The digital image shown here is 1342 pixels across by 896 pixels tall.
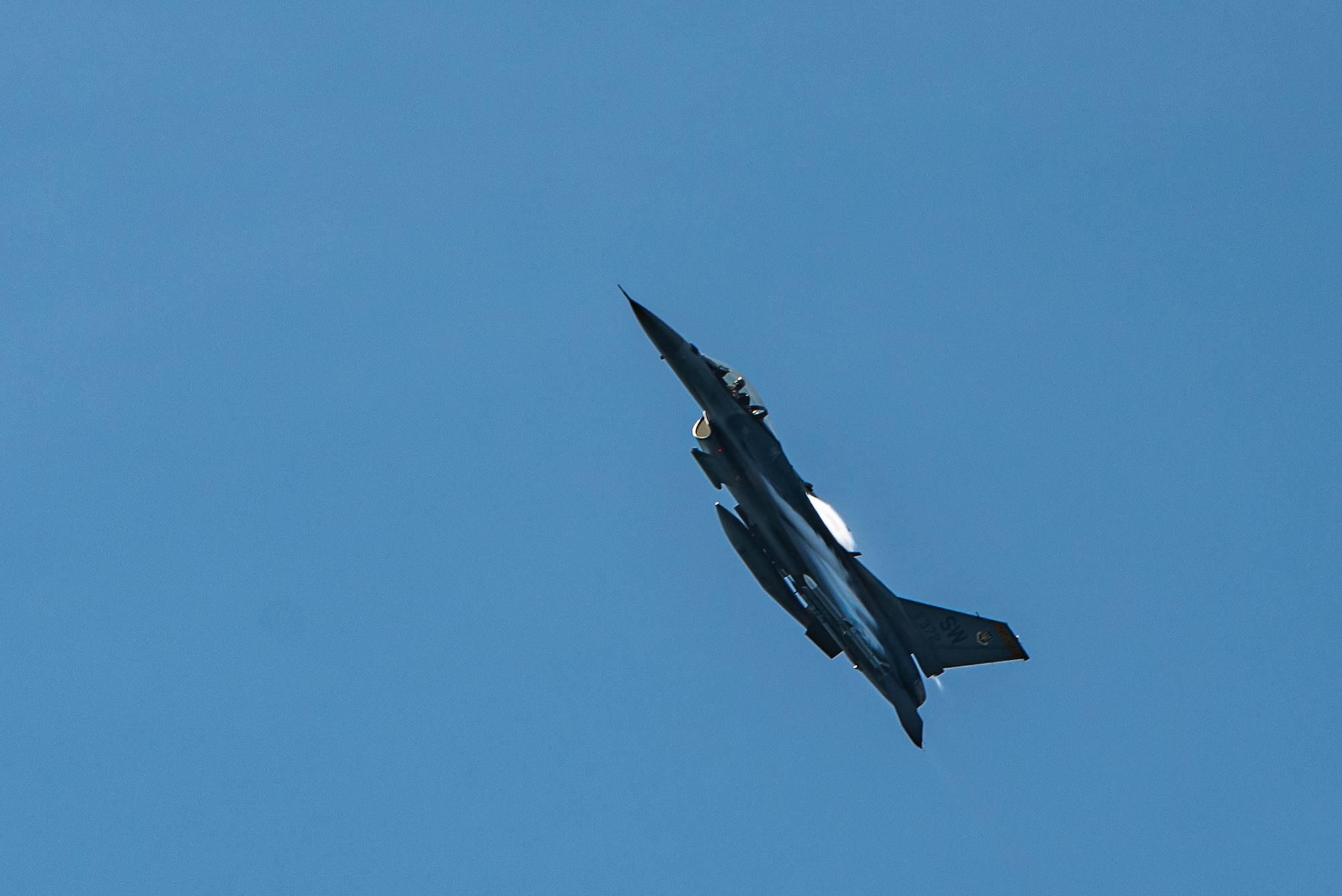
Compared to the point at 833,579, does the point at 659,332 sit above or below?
above

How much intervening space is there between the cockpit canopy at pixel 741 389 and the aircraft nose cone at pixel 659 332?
0.85m

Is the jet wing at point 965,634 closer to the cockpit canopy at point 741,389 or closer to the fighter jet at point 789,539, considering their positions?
the fighter jet at point 789,539

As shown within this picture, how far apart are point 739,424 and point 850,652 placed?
543cm

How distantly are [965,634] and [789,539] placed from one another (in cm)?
577

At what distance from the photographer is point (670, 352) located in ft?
95.1

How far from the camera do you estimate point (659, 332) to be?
28.8 meters

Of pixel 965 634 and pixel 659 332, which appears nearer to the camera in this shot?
pixel 659 332

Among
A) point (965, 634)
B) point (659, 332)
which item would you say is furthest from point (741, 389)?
point (965, 634)

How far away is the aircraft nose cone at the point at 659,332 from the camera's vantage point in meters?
28.6

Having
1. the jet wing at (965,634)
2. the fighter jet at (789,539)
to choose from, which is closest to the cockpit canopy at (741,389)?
the fighter jet at (789,539)

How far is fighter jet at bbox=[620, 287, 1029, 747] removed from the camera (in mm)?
29312

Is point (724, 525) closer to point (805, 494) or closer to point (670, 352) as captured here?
point (805, 494)

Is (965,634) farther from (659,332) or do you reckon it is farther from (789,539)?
(659,332)

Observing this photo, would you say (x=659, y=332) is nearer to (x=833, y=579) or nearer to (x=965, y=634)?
(x=833, y=579)
